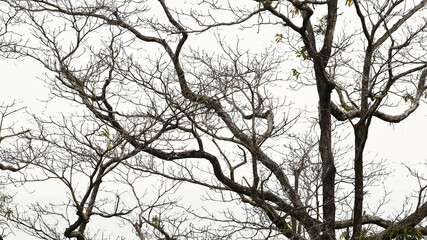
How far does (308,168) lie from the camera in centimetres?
823

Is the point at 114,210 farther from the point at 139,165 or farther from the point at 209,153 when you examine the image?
the point at 209,153

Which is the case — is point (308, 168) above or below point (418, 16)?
below

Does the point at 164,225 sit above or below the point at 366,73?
below

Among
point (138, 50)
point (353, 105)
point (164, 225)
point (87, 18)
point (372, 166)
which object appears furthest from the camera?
point (372, 166)

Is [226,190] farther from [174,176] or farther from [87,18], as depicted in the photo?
[87,18]

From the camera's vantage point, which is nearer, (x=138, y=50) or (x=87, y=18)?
(x=87, y=18)

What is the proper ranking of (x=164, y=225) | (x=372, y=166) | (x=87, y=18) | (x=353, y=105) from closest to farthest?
1. (x=87, y=18)
2. (x=164, y=225)
3. (x=353, y=105)
4. (x=372, y=166)

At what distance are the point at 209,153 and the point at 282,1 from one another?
7.25 ft

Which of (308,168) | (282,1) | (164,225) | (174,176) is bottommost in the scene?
(164,225)

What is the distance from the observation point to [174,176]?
7.12 meters

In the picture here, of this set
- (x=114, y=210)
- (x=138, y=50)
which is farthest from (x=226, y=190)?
(x=138, y=50)

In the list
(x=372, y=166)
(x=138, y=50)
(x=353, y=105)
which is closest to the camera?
(x=138, y=50)

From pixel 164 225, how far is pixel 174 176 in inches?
27.7

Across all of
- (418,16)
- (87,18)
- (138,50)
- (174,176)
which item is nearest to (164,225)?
(174,176)
